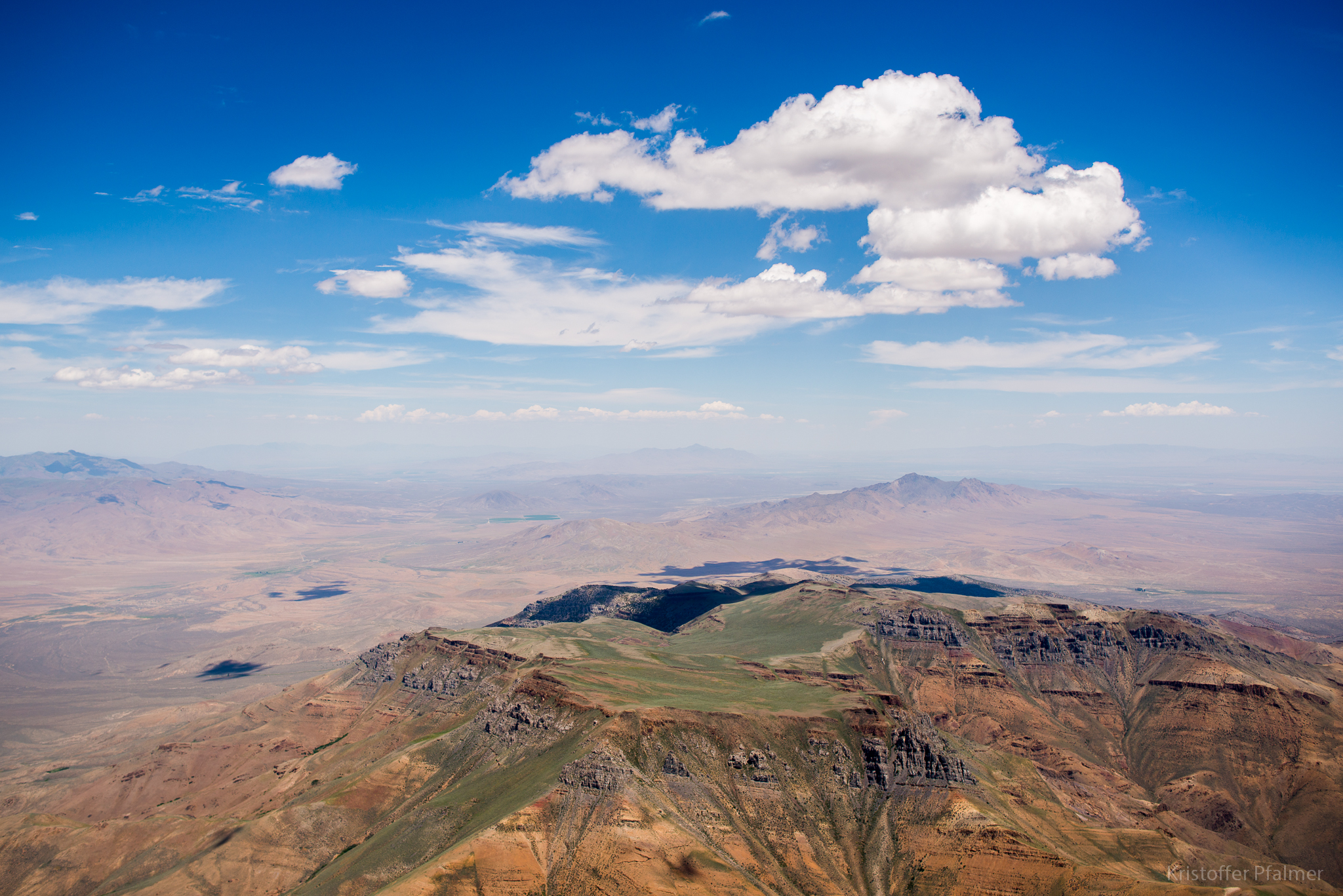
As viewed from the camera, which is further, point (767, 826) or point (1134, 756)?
point (1134, 756)

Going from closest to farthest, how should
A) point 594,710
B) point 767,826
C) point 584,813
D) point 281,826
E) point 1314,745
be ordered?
point 584,813
point 767,826
point 281,826
point 594,710
point 1314,745

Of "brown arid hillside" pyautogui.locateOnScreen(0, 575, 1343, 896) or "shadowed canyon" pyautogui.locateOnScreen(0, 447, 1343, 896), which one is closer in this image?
"brown arid hillside" pyautogui.locateOnScreen(0, 575, 1343, 896)

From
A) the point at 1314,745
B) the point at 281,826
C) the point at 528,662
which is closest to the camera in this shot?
the point at 281,826

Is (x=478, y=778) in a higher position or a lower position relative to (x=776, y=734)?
lower

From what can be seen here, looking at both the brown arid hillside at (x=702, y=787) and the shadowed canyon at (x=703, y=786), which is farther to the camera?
the shadowed canyon at (x=703, y=786)

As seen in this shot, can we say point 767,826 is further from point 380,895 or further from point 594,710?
point 380,895

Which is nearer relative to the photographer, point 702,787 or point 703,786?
point 702,787

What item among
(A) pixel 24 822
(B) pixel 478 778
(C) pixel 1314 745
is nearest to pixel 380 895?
(B) pixel 478 778

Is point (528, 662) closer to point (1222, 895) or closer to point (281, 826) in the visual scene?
point (281, 826)
